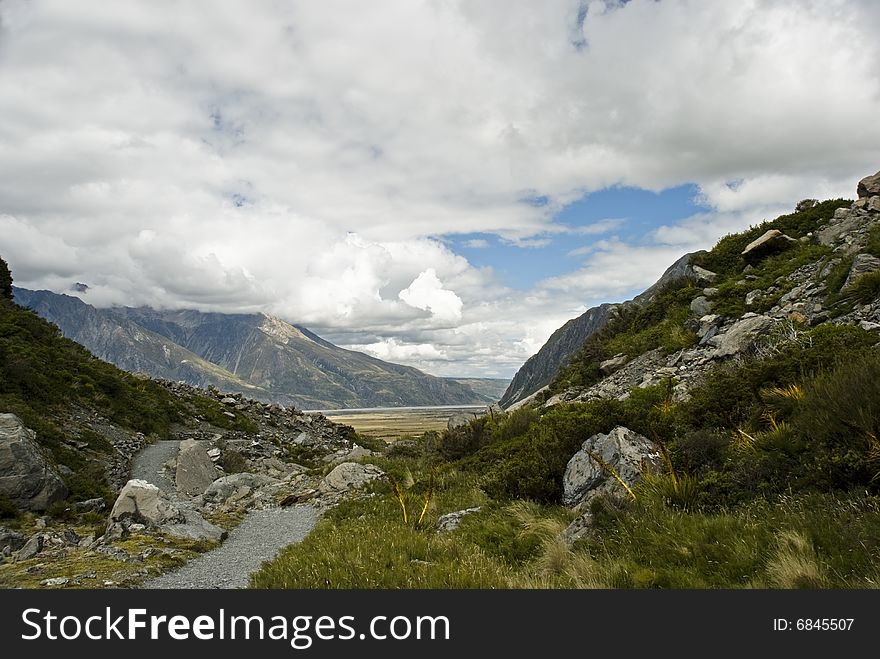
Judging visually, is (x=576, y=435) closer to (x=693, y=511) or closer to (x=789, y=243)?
(x=693, y=511)

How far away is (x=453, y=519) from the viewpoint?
12.0 metres

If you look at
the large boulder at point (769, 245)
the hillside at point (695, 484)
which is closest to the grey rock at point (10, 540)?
the hillside at point (695, 484)

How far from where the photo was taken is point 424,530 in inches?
466

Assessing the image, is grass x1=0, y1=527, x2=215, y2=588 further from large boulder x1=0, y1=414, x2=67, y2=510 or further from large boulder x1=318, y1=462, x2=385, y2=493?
large boulder x1=318, y1=462, x2=385, y2=493

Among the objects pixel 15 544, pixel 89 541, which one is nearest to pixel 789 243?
pixel 89 541

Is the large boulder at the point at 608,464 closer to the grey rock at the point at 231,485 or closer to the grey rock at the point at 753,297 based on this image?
the grey rock at the point at 753,297

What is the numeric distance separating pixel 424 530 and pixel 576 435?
4.75m

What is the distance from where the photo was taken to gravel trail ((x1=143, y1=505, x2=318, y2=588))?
8961 millimetres

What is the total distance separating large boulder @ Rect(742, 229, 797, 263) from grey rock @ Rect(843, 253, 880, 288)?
33.1 ft

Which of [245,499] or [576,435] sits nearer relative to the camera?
[576,435]

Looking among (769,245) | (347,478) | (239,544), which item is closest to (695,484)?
(239,544)

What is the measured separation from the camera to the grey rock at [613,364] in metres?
23.7

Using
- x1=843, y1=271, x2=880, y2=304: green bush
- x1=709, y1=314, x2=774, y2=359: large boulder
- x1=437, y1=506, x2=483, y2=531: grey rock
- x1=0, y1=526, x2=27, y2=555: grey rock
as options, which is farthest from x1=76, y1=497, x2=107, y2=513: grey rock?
x1=843, y1=271, x2=880, y2=304: green bush

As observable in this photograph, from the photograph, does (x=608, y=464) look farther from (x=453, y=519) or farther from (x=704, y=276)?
(x=704, y=276)
